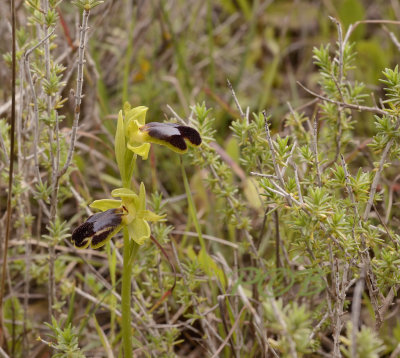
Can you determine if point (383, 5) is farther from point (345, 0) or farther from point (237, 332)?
point (237, 332)

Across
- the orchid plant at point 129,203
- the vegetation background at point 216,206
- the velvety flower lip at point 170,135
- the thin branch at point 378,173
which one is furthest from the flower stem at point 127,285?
the thin branch at point 378,173

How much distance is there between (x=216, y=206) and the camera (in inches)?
88.7

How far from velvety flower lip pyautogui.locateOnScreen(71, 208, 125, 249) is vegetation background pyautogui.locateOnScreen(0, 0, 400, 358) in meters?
0.21

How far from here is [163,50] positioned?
2.96 metres

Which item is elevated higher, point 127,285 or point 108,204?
point 108,204

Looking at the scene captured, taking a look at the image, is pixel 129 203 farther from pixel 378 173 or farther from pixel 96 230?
pixel 378 173

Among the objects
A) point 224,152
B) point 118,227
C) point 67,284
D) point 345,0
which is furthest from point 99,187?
point 345,0

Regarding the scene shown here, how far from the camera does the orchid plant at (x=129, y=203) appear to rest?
1.26 metres

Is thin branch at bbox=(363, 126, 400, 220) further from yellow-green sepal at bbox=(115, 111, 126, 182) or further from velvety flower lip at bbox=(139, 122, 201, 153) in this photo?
yellow-green sepal at bbox=(115, 111, 126, 182)

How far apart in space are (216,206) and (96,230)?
105 cm

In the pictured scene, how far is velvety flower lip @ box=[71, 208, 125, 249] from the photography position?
125 centimetres

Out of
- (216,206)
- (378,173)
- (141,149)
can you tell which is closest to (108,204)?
(141,149)

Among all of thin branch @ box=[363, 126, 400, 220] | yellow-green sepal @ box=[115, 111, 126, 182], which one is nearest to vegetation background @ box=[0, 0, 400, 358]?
thin branch @ box=[363, 126, 400, 220]

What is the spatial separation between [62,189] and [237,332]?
681 mm
